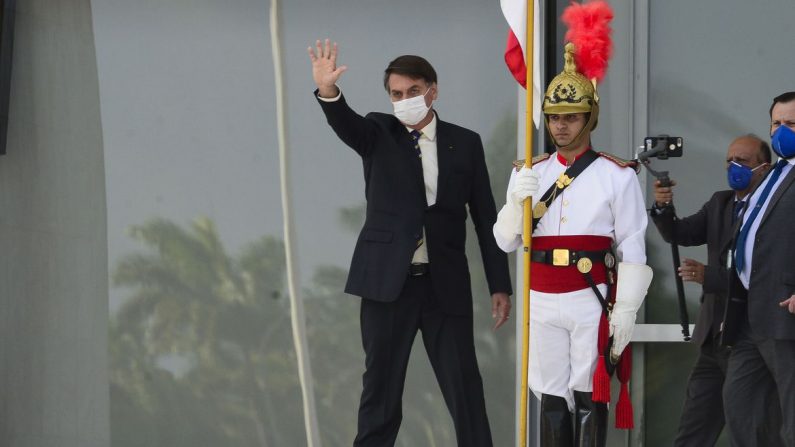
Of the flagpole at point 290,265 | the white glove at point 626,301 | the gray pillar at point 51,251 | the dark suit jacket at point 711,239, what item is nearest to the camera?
the white glove at point 626,301

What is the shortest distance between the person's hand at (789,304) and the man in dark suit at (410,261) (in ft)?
3.63

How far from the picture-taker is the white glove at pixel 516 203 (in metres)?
4.66

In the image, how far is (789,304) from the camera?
462 centimetres

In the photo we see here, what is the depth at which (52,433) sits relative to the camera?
655 cm

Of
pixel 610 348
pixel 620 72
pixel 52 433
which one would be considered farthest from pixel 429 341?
pixel 52 433

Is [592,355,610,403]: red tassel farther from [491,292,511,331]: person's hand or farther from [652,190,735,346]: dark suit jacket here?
[652,190,735,346]: dark suit jacket

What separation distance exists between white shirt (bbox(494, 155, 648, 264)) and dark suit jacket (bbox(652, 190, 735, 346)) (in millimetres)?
488

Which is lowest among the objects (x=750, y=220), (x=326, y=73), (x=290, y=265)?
(x=290, y=265)

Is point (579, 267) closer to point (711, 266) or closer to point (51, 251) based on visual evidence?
point (711, 266)

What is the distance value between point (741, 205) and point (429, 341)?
1423 mm

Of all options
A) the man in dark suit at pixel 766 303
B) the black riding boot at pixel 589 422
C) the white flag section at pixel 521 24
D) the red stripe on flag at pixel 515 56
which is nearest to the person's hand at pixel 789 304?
the man in dark suit at pixel 766 303

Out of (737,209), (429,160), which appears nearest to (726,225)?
(737,209)

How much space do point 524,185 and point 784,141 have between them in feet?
3.41

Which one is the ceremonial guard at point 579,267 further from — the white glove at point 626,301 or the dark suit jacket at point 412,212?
the dark suit jacket at point 412,212
